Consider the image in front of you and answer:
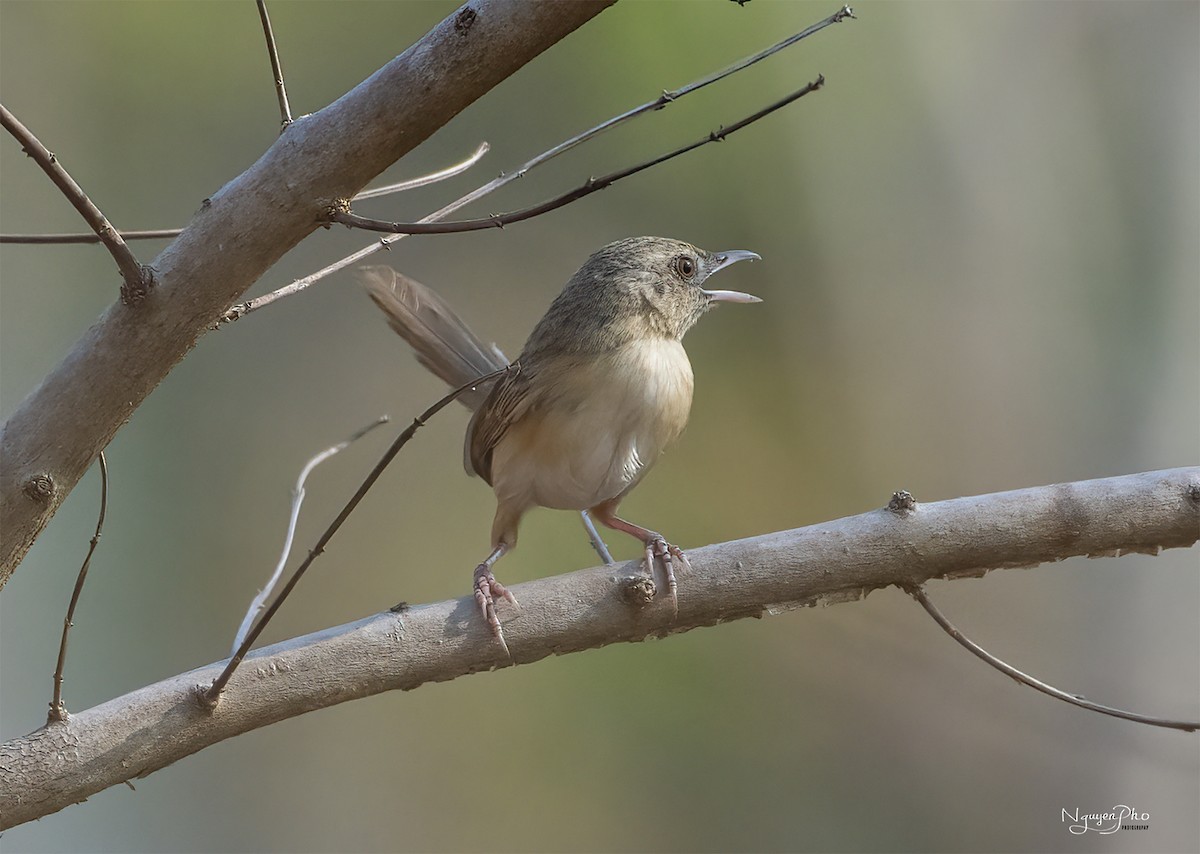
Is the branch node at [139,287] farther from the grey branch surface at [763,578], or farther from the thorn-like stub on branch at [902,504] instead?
the thorn-like stub on branch at [902,504]

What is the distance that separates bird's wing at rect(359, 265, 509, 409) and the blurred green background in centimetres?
135

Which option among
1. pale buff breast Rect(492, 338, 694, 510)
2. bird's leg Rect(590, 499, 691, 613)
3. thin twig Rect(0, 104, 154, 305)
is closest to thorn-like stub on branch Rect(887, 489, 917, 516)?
bird's leg Rect(590, 499, 691, 613)

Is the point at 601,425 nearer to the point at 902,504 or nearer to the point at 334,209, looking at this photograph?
the point at 902,504

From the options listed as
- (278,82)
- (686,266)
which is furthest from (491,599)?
(686,266)

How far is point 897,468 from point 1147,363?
95 centimetres

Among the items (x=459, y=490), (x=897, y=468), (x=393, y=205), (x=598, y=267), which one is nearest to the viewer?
(x=598, y=267)

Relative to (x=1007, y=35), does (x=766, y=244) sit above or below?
below

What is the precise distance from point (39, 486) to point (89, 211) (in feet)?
1.05

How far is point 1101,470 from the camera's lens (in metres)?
3.60

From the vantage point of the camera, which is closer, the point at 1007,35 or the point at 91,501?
the point at 91,501

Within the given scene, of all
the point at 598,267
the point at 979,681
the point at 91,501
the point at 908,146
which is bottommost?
the point at 979,681

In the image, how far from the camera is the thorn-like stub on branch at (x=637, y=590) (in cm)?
148

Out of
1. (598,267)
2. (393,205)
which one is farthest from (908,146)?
(598,267)

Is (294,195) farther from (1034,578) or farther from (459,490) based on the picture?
(1034,578)
